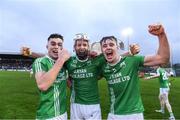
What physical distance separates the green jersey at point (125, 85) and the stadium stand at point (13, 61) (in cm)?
10957

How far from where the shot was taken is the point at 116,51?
27.0 feet

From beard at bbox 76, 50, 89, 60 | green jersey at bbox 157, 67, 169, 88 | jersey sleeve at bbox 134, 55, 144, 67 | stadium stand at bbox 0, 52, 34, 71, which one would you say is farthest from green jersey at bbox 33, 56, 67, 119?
stadium stand at bbox 0, 52, 34, 71

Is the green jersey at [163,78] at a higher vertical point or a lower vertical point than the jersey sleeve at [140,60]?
lower

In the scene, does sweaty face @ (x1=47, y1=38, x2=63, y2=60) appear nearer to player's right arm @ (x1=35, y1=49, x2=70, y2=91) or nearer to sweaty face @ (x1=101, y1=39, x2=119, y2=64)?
player's right arm @ (x1=35, y1=49, x2=70, y2=91)

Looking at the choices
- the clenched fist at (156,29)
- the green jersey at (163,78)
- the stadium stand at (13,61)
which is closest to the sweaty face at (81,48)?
the clenched fist at (156,29)

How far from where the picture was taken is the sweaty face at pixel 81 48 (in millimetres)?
8516

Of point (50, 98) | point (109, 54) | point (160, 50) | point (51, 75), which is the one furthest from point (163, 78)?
point (51, 75)

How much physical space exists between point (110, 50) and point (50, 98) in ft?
4.42

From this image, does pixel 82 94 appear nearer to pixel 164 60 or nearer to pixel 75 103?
pixel 75 103

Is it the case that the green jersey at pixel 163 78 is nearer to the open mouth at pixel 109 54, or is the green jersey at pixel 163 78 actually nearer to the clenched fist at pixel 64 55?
the open mouth at pixel 109 54

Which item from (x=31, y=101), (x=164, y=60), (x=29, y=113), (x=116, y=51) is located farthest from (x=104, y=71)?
(x=31, y=101)

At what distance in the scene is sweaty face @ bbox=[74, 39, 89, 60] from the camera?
852 centimetres

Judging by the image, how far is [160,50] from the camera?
307 inches

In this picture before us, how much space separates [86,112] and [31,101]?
1495 cm
